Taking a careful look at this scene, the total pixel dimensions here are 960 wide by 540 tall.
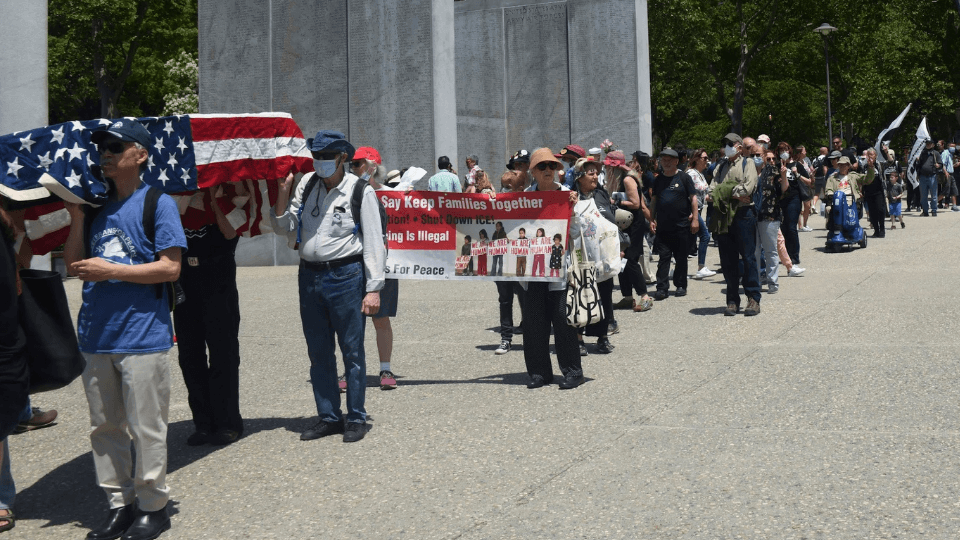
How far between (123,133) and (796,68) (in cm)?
5242

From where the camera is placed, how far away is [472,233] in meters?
8.78

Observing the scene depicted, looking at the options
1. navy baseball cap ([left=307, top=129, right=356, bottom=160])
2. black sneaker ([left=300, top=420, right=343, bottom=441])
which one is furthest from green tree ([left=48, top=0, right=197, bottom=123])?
black sneaker ([left=300, top=420, right=343, bottom=441])

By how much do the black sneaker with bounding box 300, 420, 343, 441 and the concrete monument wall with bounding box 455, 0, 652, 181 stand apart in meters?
17.8

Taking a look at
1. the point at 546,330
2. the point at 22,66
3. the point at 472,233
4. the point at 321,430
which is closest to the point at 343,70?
the point at 22,66

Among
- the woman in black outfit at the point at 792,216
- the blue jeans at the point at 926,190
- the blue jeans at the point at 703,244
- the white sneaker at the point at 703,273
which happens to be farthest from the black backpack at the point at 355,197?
the blue jeans at the point at 926,190

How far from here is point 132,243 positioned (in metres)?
5.04

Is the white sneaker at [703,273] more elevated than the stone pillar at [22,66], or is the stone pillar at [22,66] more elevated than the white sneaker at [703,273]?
the stone pillar at [22,66]

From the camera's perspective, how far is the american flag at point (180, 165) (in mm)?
5328

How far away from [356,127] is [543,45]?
24.7 feet

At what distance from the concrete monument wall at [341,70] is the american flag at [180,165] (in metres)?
12.8

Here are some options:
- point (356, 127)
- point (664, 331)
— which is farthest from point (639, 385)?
point (356, 127)

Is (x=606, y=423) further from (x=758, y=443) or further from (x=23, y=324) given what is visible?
(x=23, y=324)

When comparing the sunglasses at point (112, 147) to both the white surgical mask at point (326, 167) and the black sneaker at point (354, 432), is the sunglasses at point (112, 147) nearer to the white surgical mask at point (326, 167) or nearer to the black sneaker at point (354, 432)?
the white surgical mask at point (326, 167)

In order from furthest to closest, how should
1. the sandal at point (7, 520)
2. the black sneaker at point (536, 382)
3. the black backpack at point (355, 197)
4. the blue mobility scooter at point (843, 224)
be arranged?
the blue mobility scooter at point (843, 224)
the black sneaker at point (536, 382)
the black backpack at point (355, 197)
the sandal at point (7, 520)
